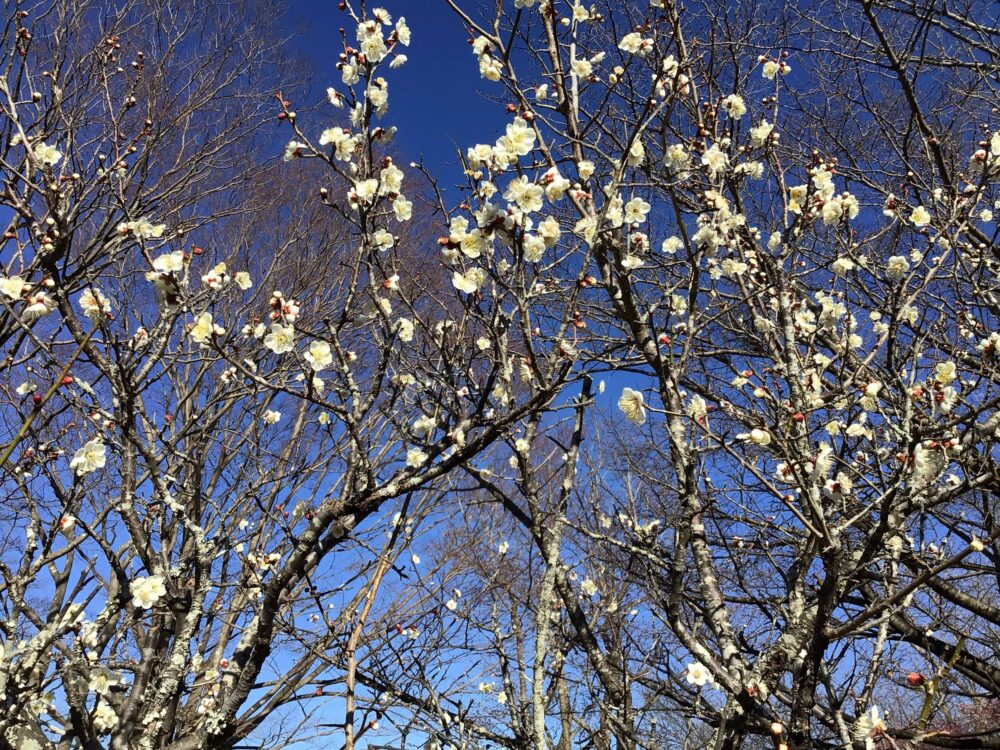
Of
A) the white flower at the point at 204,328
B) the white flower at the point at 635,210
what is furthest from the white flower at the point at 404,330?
the white flower at the point at 635,210

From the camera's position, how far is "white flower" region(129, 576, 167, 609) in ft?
9.84

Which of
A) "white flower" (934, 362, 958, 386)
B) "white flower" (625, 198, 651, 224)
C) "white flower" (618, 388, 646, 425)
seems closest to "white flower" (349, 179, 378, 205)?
"white flower" (625, 198, 651, 224)

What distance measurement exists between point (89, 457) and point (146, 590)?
863mm

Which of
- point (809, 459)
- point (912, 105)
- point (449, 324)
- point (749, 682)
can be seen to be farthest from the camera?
point (912, 105)

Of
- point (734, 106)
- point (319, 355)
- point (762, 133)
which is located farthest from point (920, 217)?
point (319, 355)

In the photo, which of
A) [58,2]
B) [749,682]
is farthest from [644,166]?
[58,2]

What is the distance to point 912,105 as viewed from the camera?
402 cm

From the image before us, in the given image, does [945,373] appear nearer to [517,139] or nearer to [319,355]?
[517,139]

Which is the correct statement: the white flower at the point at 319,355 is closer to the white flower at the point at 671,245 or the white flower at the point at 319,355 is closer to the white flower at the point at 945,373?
the white flower at the point at 671,245

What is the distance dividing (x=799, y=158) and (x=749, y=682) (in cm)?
421

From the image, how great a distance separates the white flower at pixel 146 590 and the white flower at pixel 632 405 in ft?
7.01

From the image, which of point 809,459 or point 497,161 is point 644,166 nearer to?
point 497,161

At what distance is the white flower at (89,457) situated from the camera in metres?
3.25

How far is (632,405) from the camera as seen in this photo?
9.14 ft
